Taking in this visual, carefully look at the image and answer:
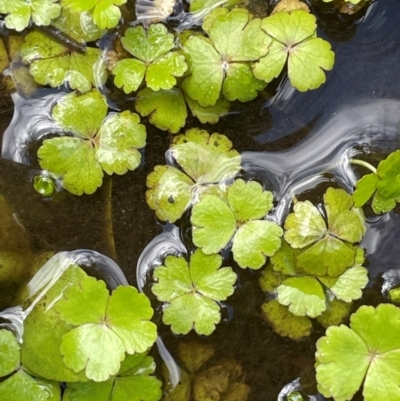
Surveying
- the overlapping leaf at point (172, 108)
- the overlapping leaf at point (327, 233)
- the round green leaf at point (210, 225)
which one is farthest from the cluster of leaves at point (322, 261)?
the overlapping leaf at point (172, 108)

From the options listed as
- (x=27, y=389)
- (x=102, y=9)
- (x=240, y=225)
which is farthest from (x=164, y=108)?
(x=27, y=389)

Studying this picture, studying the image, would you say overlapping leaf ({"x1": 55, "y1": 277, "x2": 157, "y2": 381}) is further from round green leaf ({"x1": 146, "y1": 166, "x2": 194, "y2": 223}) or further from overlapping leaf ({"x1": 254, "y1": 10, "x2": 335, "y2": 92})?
overlapping leaf ({"x1": 254, "y1": 10, "x2": 335, "y2": 92})

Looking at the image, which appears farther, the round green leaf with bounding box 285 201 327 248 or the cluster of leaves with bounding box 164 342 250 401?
the cluster of leaves with bounding box 164 342 250 401

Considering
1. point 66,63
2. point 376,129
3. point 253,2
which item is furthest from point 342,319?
point 66,63

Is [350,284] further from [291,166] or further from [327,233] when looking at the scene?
[291,166]

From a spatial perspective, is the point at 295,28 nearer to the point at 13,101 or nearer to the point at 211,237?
the point at 211,237

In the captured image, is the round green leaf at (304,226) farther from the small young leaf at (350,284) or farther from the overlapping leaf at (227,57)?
the overlapping leaf at (227,57)

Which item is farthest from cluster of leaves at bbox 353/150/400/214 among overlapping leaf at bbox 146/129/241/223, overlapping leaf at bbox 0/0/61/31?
overlapping leaf at bbox 0/0/61/31
